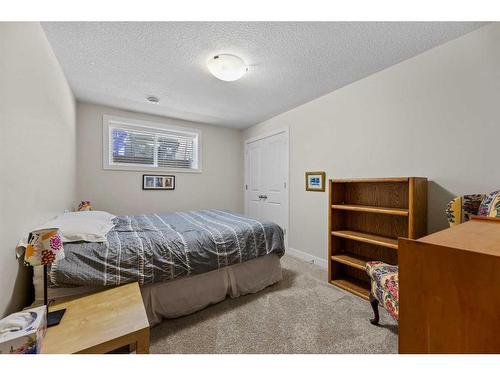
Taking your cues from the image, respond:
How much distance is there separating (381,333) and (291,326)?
2.14ft

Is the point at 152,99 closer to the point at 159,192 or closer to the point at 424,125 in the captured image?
the point at 159,192

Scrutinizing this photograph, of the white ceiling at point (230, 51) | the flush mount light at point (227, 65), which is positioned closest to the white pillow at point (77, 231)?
the white ceiling at point (230, 51)

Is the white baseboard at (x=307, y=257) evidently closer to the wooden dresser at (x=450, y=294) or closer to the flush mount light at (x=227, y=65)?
the wooden dresser at (x=450, y=294)

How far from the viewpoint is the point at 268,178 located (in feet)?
12.4

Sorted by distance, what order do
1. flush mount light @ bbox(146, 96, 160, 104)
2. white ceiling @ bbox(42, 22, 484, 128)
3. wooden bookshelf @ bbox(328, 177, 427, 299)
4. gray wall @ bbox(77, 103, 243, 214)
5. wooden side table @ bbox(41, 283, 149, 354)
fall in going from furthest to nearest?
gray wall @ bbox(77, 103, 243, 214), flush mount light @ bbox(146, 96, 160, 104), wooden bookshelf @ bbox(328, 177, 427, 299), white ceiling @ bbox(42, 22, 484, 128), wooden side table @ bbox(41, 283, 149, 354)

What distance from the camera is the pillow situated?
119 centimetres

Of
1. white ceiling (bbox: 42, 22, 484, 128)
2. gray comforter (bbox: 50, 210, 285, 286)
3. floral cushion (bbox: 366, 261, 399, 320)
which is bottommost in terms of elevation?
floral cushion (bbox: 366, 261, 399, 320)

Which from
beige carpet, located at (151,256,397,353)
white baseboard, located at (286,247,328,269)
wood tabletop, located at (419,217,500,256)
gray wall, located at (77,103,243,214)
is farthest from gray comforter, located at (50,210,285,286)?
wood tabletop, located at (419,217,500,256)

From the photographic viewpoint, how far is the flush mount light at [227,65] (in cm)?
185

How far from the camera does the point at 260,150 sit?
3949 mm

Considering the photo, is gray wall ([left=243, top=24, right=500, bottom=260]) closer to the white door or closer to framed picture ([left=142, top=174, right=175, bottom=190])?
the white door

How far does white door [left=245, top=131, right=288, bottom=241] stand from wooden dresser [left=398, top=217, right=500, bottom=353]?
268 centimetres
